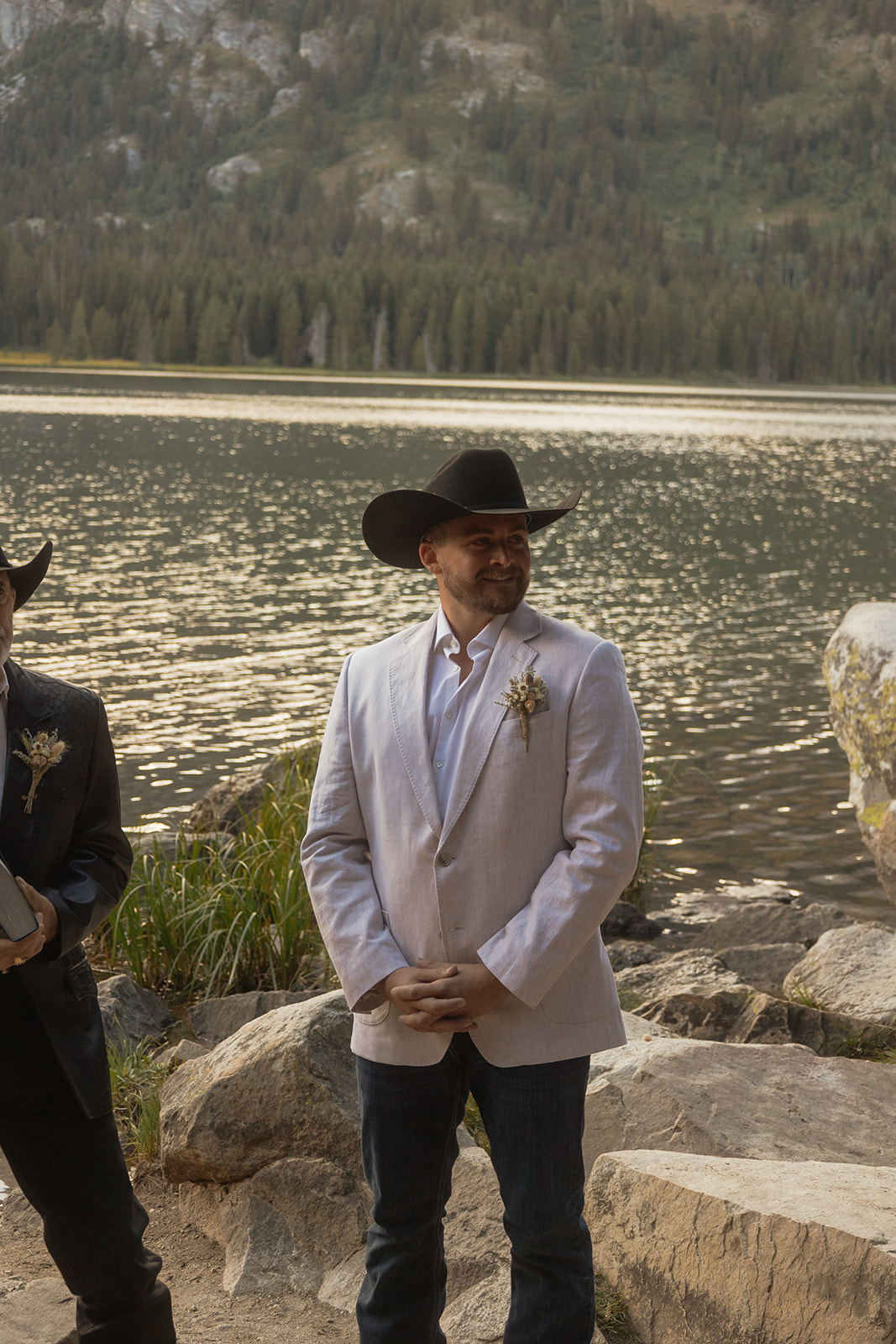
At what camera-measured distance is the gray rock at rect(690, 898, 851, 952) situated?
8.38m

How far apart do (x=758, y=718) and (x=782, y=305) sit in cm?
15253

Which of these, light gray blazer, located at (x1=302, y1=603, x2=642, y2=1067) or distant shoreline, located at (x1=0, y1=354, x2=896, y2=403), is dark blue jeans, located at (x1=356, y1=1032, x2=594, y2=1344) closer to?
light gray blazer, located at (x1=302, y1=603, x2=642, y2=1067)

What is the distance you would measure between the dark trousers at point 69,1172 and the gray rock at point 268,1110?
1.00 m

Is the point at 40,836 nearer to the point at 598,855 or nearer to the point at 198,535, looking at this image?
the point at 598,855

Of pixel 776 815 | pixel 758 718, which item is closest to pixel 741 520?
pixel 758 718

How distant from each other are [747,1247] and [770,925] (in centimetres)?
558

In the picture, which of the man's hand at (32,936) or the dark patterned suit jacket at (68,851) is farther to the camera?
the dark patterned suit jacket at (68,851)

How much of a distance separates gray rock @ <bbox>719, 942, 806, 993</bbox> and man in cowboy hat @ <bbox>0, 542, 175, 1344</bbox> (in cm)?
464

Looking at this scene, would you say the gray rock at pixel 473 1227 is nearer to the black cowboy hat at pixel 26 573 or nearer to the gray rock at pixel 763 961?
the black cowboy hat at pixel 26 573

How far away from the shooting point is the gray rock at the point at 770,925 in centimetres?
838

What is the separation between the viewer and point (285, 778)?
27.7 feet

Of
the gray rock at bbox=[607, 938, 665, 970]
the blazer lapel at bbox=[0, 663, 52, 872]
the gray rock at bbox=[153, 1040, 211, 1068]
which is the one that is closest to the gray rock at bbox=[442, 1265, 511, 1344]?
the blazer lapel at bbox=[0, 663, 52, 872]

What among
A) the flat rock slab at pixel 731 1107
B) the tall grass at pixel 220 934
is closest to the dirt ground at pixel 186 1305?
the flat rock slab at pixel 731 1107

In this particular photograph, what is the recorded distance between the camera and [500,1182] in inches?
117
